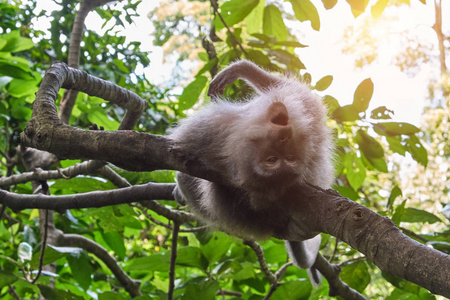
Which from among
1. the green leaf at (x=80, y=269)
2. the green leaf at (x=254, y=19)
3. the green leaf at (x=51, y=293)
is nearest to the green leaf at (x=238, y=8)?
the green leaf at (x=254, y=19)

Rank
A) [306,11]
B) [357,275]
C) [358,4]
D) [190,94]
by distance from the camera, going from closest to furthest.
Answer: [358,4] < [306,11] < [357,275] < [190,94]

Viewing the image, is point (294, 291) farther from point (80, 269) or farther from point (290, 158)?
point (290, 158)

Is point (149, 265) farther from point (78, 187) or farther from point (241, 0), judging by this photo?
point (241, 0)

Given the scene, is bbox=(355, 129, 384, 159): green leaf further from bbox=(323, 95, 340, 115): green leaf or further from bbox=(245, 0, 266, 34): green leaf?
bbox=(245, 0, 266, 34): green leaf

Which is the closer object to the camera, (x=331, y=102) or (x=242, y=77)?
(x=242, y=77)

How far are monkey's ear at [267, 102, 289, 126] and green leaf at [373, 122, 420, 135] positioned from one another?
134cm

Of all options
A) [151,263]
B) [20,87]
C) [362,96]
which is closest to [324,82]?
[362,96]

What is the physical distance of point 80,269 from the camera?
3.27 meters

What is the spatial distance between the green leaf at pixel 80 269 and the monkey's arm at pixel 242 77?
1735mm

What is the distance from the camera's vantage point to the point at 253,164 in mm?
1801

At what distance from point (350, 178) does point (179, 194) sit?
58.7 inches

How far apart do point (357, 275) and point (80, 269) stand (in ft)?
6.49

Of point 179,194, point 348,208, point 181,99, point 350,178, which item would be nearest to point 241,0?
point 181,99

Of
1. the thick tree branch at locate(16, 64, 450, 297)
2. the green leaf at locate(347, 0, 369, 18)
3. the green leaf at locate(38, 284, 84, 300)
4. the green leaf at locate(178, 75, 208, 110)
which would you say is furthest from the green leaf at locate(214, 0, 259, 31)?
the green leaf at locate(38, 284, 84, 300)
